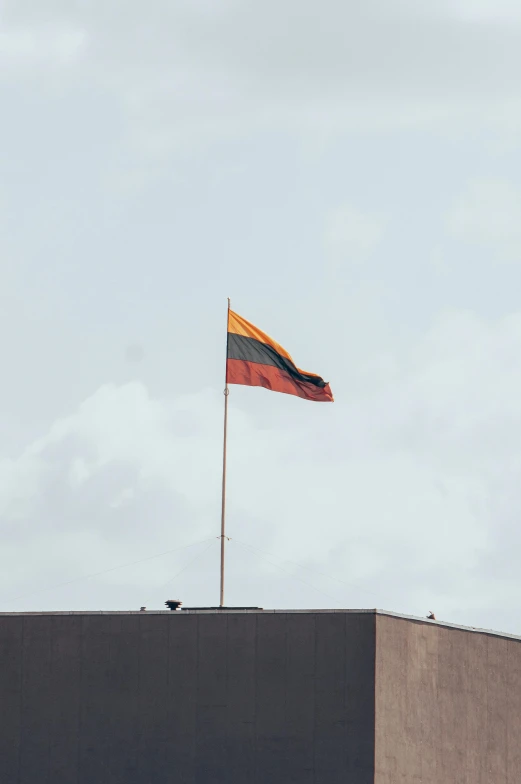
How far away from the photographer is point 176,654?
158 feet

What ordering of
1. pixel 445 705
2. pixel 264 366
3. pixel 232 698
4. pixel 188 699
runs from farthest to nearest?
pixel 264 366, pixel 445 705, pixel 188 699, pixel 232 698

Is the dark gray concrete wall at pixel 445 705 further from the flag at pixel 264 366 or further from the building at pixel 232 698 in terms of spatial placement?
the flag at pixel 264 366

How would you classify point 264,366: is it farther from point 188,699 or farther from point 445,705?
point 445,705

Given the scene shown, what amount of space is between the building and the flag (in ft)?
28.3

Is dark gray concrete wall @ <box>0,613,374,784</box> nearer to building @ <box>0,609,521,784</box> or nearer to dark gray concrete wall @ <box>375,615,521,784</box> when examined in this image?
building @ <box>0,609,521,784</box>

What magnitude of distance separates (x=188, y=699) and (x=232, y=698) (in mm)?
1430

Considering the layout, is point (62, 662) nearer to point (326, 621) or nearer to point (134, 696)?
point (134, 696)

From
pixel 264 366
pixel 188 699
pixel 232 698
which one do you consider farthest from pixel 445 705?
pixel 264 366

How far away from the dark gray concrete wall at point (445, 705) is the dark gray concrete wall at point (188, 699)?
89cm

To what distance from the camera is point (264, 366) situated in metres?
52.7

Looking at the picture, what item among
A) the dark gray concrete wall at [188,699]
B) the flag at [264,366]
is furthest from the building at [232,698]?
the flag at [264,366]

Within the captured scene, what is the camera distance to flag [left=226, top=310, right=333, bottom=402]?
2063 inches

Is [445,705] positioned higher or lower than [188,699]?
higher

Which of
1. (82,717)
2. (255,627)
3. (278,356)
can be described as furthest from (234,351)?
(82,717)
